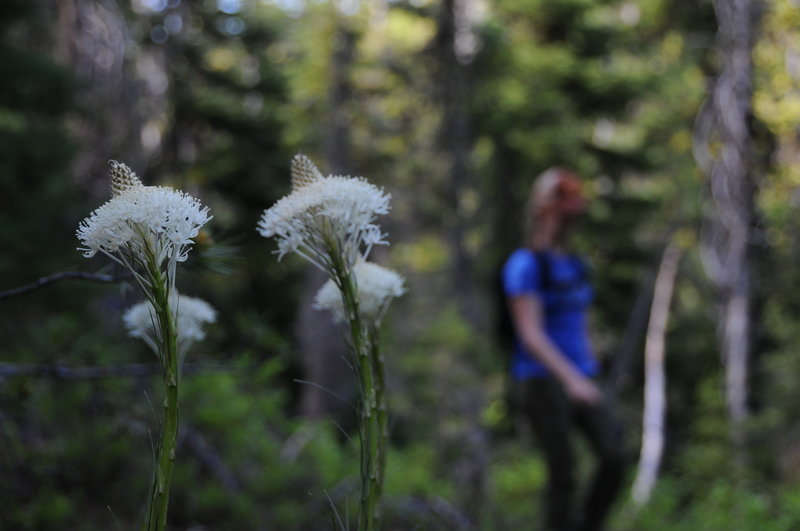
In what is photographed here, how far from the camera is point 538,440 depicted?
413 cm

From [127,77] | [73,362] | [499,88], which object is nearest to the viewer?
[73,362]

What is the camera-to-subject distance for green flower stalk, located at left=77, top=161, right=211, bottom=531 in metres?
1.10

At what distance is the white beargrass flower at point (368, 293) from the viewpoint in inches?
60.5

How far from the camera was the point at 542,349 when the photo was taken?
3.84 m

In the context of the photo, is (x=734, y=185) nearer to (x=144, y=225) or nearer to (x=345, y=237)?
(x=345, y=237)

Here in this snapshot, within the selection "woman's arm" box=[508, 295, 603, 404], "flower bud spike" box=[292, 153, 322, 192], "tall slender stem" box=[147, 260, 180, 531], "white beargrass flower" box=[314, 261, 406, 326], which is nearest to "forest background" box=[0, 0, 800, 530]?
"white beargrass flower" box=[314, 261, 406, 326]

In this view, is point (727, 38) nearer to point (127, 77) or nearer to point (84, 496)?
point (127, 77)

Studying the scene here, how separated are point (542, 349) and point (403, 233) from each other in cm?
958

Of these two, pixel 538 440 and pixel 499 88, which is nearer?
pixel 538 440

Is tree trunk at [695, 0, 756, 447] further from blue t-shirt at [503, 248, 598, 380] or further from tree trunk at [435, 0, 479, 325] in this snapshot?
blue t-shirt at [503, 248, 598, 380]

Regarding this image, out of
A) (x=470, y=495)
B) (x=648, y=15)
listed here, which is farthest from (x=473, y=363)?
(x=648, y=15)

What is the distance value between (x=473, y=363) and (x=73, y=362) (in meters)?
6.24

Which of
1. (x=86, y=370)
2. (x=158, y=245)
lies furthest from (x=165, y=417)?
(x=86, y=370)

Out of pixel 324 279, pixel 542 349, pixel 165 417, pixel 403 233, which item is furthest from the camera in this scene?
pixel 403 233
